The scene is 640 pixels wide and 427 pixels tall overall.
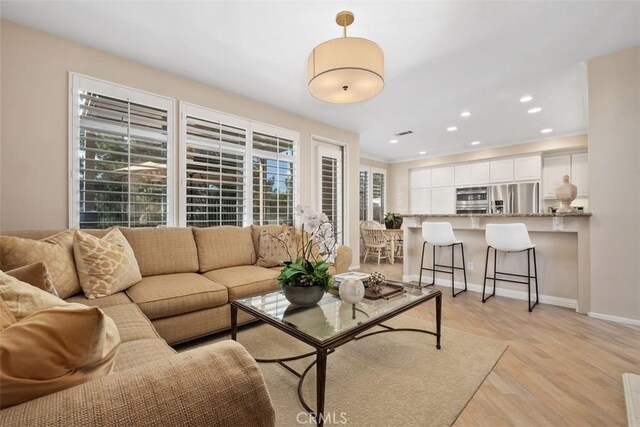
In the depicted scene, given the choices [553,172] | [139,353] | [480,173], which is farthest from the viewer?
[480,173]

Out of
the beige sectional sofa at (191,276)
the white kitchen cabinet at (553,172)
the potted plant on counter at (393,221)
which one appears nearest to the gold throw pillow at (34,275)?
the beige sectional sofa at (191,276)

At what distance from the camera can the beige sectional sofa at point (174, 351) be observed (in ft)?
1.79

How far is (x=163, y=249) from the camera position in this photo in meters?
2.48

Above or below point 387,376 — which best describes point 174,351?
above

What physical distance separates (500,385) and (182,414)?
Answer: 1.85 meters

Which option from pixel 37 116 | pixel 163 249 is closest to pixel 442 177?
pixel 163 249

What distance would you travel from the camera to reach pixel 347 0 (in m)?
2.00

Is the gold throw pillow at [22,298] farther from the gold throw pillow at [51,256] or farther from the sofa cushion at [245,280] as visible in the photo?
the sofa cushion at [245,280]

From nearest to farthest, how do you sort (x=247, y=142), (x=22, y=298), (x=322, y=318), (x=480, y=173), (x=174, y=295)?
(x=22, y=298) < (x=322, y=318) < (x=174, y=295) < (x=247, y=142) < (x=480, y=173)

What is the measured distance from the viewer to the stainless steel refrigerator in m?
5.57

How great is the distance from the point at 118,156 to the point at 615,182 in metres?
4.64

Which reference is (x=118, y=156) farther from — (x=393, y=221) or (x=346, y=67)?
(x=393, y=221)

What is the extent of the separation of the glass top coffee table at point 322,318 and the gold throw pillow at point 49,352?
849mm

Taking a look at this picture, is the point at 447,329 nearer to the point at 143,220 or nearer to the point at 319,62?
the point at 319,62
